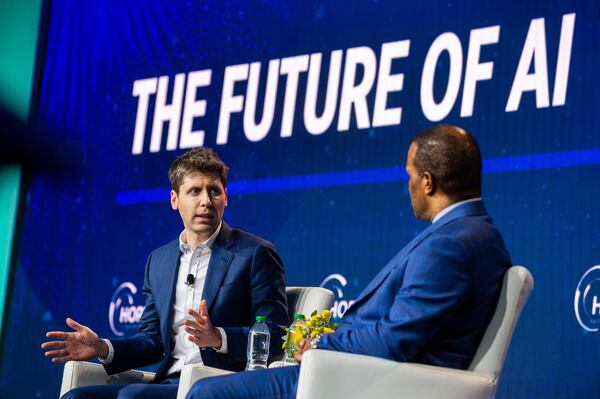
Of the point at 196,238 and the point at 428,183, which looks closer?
the point at 428,183

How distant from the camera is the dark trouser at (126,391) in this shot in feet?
10.6

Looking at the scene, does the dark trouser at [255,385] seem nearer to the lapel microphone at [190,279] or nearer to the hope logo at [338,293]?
the lapel microphone at [190,279]

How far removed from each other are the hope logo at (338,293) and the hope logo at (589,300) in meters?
1.37

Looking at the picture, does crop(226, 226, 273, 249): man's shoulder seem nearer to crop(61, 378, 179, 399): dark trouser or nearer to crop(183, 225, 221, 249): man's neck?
crop(183, 225, 221, 249): man's neck

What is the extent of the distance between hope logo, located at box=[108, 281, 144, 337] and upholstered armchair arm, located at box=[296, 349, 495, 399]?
3.91m

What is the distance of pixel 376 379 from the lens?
247 centimetres

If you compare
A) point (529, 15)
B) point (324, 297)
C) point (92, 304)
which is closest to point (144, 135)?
point (92, 304)

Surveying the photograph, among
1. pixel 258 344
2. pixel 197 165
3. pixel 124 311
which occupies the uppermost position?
pixel 197 165

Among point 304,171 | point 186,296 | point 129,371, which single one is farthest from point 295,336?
point 304,171

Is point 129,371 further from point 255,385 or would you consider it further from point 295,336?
point 255,385

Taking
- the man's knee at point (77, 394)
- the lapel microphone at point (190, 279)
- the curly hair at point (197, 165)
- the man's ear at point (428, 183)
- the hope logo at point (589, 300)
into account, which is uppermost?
the curly hair at point (197, 165)

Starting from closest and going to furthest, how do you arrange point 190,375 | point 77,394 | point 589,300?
point 190,375
point 77,394
point 589,300

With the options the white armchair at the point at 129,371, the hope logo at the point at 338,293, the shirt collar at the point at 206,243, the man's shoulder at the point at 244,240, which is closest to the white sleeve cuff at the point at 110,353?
the white armchair at the point at 129,371

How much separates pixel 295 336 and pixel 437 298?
2.40ft
